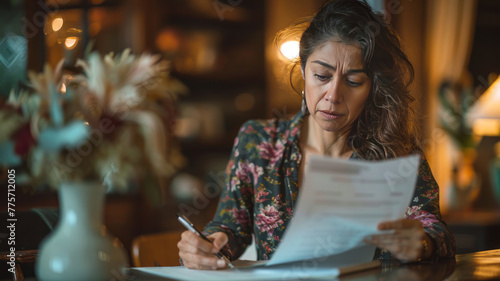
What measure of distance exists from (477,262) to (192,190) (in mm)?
2670

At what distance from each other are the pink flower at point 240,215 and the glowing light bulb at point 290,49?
0.48 meters

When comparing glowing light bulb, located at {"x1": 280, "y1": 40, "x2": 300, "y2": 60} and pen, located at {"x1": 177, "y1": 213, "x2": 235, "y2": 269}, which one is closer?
pen, located at {"x1": 177, "y1": 213, "x2": 235, "y2": 269}

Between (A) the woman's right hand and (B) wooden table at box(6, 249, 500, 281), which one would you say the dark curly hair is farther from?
(A) the woman's right hand

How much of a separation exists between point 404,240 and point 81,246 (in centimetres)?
60

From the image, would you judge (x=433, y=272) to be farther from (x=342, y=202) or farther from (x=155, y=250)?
(x=155, y=250)

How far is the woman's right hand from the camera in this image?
1.11m

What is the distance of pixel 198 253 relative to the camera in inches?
44.7

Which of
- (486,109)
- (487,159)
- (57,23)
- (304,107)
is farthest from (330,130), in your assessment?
(487,159)

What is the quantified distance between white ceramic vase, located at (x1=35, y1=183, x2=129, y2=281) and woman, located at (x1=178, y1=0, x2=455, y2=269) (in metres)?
0.57

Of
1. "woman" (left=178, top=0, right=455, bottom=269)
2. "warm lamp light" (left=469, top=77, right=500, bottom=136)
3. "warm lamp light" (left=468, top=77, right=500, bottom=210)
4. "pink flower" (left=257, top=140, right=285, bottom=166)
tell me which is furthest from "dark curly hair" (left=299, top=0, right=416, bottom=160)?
"warm lamp light" (left=468, top=77, right=500, bottom=210)

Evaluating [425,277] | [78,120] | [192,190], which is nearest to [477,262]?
[425,277]

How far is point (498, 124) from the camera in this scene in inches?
162

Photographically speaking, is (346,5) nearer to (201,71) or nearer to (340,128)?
(340,128)

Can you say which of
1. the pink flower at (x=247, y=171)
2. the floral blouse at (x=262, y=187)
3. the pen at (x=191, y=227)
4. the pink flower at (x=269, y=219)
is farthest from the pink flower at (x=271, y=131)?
the pen at (x=191, y=227)
